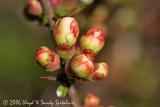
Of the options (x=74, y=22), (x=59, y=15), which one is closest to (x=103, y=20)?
(x=59, y=15)

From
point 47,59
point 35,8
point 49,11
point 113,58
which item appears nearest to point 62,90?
point 47,59

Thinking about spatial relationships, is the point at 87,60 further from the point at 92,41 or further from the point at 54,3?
the point at 54,3

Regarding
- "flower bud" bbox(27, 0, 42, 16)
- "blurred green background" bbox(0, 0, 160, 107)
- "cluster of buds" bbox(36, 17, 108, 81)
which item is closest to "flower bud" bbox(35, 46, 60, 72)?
"cluster of buds" bbox(36, 17, 108, 81)

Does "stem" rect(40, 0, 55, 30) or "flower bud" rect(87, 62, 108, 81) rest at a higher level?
"stem" rect(40, 0, 55, 30)

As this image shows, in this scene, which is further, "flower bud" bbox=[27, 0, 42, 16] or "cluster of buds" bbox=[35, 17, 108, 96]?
"flower bud" bbox=[27, 0, 42, 16]

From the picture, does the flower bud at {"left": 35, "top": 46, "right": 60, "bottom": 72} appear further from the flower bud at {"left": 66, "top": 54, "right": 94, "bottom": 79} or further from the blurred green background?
the blurred green background

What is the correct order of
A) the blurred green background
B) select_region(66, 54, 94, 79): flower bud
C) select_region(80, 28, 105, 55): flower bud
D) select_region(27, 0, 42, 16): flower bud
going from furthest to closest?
the blurred green background, select_region(27, 0, 42, 16): flower bud, select_region(80, 28, 105, 55): flower bud, select_region(66, 54, 94, 79): flower bud
